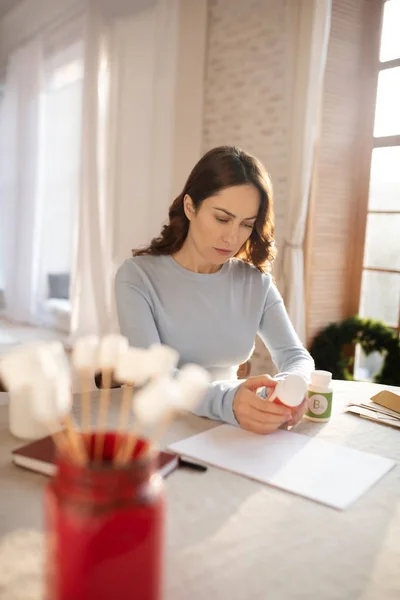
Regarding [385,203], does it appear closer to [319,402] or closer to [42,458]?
[319,402]

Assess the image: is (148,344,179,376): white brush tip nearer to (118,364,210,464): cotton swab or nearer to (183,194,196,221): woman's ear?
(118,364,210,464): cotton swab

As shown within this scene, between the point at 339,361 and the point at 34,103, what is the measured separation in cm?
353

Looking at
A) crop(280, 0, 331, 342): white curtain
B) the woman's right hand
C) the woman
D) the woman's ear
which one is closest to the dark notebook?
the woman's right hand

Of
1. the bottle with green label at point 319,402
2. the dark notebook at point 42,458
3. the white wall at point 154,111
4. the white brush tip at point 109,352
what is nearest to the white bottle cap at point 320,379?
the bottle with green label at point 319,402

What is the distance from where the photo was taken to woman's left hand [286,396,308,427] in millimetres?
1126

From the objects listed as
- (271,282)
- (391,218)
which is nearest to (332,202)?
(391,218)

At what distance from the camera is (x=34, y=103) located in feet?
16.0

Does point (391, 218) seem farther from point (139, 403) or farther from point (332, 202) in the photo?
point (139, 403)

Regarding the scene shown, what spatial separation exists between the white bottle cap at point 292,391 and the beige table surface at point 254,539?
21 centimetres

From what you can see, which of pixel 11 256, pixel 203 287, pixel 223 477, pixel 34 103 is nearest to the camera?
pixel 223 477

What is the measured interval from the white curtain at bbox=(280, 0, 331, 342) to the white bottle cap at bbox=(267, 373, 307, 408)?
202 centimetres

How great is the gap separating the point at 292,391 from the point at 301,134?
235cm

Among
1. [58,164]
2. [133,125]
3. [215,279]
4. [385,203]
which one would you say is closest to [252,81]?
[133,125]

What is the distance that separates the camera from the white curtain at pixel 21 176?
4891 millimetres
